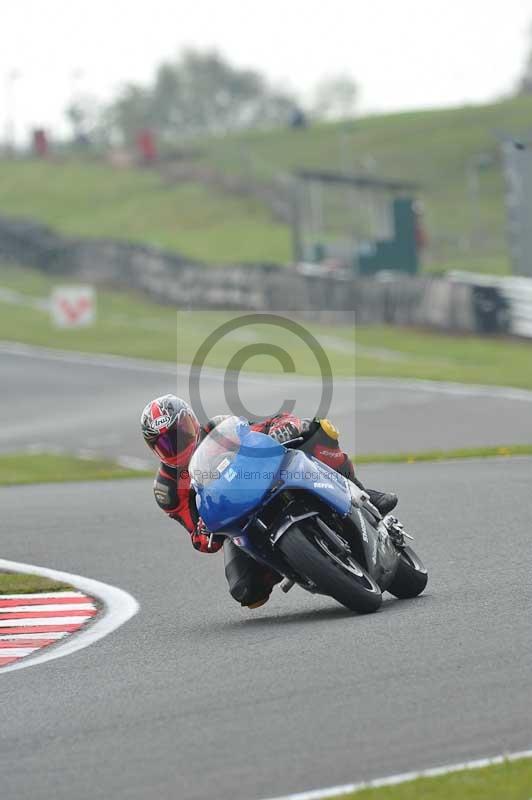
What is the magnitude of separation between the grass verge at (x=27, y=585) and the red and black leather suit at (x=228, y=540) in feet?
6.69

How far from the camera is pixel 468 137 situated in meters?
72.6

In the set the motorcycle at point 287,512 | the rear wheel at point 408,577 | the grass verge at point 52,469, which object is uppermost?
the motorcycle at point 287,512

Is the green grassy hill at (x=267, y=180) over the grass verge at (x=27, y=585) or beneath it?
over

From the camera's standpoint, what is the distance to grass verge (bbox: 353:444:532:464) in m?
16.1

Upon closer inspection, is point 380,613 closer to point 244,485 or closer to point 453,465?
point 244,485

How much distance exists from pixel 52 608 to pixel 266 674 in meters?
3.19

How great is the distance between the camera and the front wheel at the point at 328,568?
757cm

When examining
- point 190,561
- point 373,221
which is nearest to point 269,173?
point 373,221

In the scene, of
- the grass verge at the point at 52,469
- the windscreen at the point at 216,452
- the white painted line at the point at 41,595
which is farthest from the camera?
the grass verge at the point at 52,469

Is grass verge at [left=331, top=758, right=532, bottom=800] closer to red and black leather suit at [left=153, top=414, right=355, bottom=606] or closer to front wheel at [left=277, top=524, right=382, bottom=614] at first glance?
front wheel at [left=277, top=524, right=382, bottom=614]

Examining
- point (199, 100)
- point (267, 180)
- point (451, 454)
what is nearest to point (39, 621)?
point (451, 454)

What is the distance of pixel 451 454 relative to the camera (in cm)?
1653

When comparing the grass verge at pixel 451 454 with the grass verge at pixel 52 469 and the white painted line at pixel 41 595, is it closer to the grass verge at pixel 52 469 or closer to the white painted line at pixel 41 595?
the grass verge at pixel 52 469

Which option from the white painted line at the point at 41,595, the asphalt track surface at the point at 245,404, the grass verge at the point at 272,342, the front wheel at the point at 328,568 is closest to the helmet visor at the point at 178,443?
the front wheel at the point at 328,568
